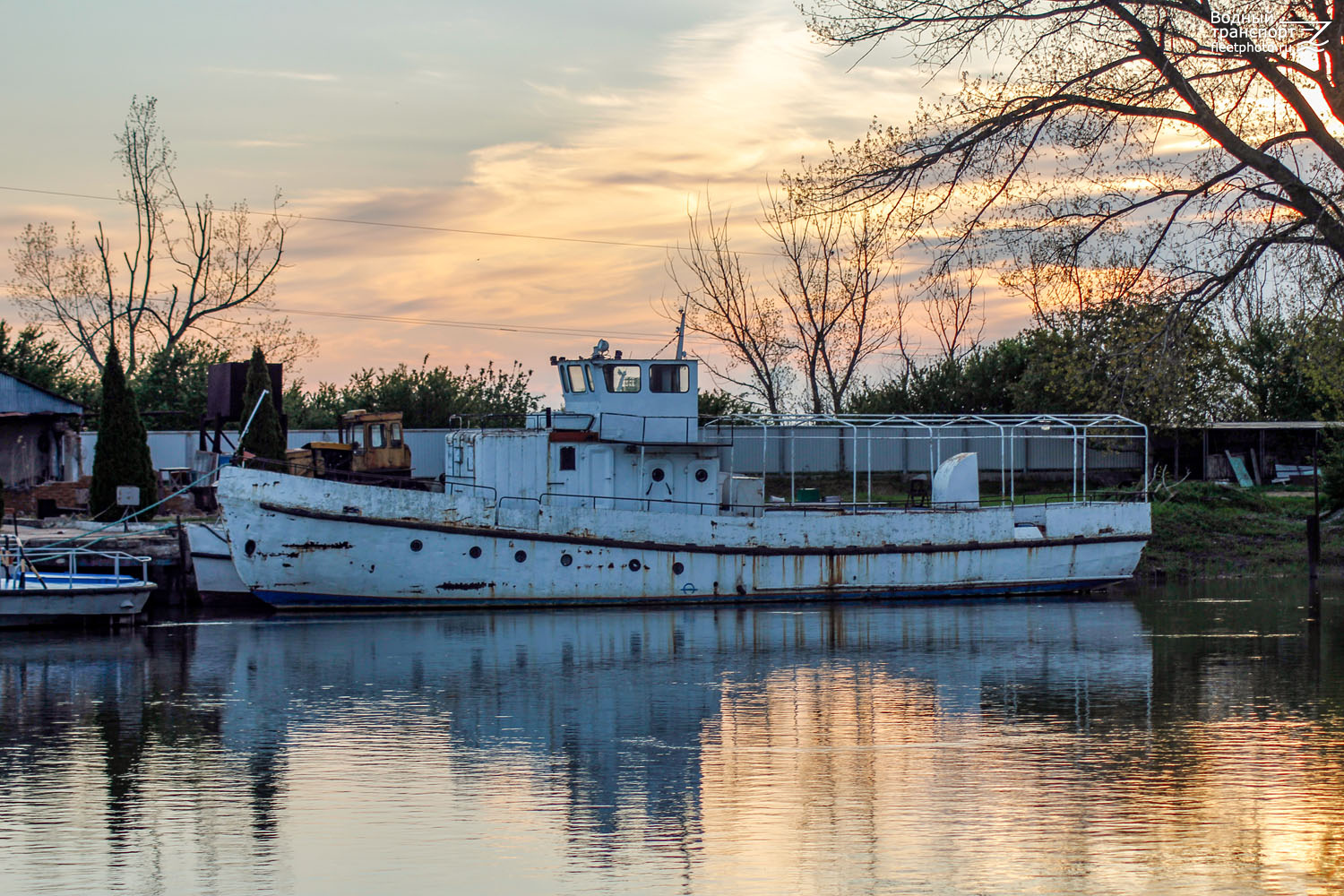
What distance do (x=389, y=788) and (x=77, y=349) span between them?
142ft

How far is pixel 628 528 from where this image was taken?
2595 cm

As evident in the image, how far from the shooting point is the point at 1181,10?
13844 millimetres

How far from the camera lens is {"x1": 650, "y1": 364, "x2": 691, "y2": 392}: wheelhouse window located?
26.6m

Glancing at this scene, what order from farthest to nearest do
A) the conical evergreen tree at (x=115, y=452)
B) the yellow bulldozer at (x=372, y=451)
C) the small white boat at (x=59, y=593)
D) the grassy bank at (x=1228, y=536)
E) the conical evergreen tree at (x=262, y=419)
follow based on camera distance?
the conical evergreen tree at (x=262, y=419) < the yellow bulldozer at (x=372, y=451) < the grassy bank at (x=1228, y=536) < the conical evergreen tree at (x=115, y=452) < the small white boat at (x=59, y=593)

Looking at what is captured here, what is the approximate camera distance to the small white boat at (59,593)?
22.4m

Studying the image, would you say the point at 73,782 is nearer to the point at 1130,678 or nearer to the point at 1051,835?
the point at 1051,835

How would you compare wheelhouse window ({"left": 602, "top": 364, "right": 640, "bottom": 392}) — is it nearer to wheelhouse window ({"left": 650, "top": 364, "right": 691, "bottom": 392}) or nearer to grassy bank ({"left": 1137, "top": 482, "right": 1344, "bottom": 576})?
wheelhouse window ({"left": 650, "top": 364, "right": 691, "bottom": 392})

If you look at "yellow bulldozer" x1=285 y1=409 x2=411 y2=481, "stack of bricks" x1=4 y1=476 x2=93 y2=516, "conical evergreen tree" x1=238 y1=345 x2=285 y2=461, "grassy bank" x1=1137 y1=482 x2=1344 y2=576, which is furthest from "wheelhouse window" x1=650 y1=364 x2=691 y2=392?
"stack of bricks" x1=4 y1=476 x2=93 y2=516

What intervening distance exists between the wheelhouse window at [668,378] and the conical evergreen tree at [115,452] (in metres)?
12.7

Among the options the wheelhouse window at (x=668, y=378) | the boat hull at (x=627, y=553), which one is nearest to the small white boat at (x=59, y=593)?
the boat hull at (x=627, y=553)

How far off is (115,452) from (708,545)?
14.3 m

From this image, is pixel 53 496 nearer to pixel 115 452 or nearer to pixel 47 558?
pixel 115 452

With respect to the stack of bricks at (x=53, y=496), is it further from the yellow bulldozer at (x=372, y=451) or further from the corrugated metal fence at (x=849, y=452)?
the corrugated metal fence at (x=849, y=452)

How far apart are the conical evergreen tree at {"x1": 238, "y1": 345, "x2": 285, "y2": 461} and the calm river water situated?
40.2 feet
